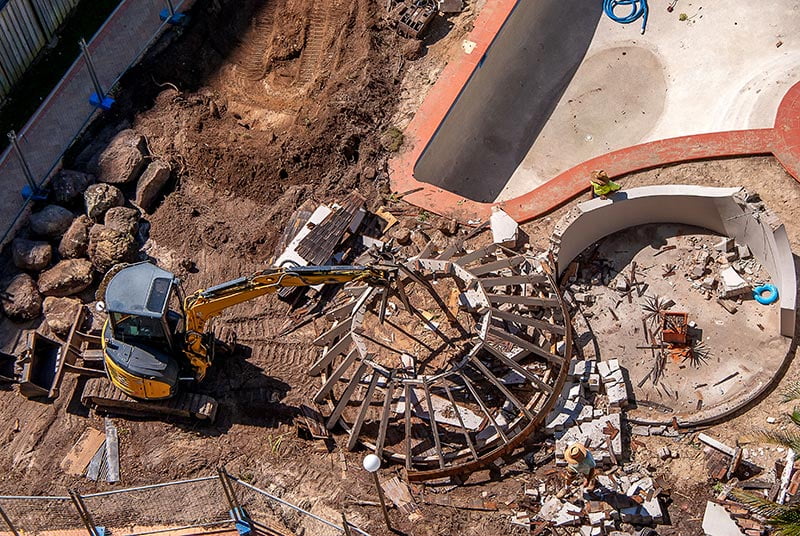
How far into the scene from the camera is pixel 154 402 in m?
18.4

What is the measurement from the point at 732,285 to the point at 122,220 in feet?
43.4

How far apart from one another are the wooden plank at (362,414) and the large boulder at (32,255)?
7.91m

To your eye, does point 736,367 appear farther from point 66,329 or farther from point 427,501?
point 66,329

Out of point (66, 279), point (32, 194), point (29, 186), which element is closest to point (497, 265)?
point (66, 279)

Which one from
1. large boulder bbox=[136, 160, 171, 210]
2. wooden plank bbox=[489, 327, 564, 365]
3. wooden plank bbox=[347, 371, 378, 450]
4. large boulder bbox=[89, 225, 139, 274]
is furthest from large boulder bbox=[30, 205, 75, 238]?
wooden plank bbox=[489, 327, 564, 365]

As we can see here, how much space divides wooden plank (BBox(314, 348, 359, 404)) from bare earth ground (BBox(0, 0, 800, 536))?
701mm

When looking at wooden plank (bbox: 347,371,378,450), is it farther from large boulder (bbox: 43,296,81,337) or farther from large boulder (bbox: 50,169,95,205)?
large boulder (bbox: 50,169,95,205)

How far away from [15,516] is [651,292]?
13.3 meters

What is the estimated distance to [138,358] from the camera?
1756 centimetres

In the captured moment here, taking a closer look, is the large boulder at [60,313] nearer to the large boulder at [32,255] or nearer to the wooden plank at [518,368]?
the large boulder at [32,255]

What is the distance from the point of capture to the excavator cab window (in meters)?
17.3

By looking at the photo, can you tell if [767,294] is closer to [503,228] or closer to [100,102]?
[503,228]

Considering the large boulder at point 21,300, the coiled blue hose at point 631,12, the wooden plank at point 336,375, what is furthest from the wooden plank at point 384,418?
the coiled blue hose at point 631,12

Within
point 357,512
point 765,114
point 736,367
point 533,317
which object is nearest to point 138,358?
point 357,512
